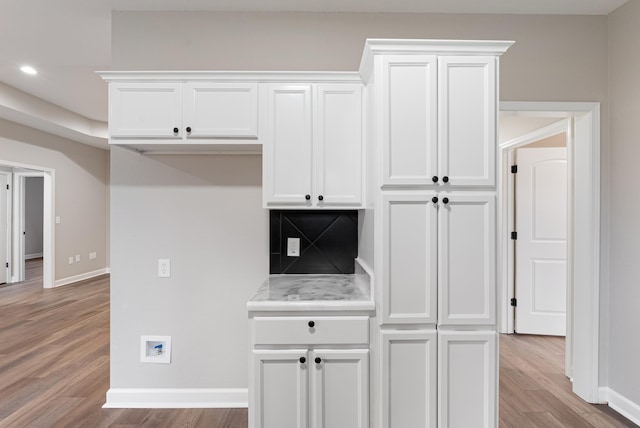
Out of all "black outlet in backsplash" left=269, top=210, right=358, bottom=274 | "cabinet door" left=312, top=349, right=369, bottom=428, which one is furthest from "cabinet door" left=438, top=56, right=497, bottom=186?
"cabinet door" left=312, top=349, right=369, bottom=428

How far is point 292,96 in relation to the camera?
214cm

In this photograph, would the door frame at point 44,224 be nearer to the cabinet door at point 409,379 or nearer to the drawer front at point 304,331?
the drawer front at point 304,331

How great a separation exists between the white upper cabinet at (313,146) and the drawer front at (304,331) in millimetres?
680

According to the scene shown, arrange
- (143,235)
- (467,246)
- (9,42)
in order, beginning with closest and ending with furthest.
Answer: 1. (467,246)
2. (143,235)
3. (9,42)

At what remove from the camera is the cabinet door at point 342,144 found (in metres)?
2.15

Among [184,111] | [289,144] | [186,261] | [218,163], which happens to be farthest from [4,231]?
[289,144]

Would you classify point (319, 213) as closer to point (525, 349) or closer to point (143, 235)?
point (143, 235)

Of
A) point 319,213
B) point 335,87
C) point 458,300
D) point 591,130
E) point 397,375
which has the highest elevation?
point 335,87

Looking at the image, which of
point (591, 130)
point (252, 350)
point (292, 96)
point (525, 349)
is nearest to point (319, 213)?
point (292, 96)

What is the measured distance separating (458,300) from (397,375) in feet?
1.65

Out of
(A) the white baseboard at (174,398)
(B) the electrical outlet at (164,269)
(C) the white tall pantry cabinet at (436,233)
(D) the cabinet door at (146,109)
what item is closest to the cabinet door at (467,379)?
(C) the white tall pantry cabinet at (436,233)

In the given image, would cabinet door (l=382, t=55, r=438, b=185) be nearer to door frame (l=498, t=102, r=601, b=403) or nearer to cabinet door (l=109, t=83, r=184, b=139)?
door frame (l=498, t=102, r=601, b=403)

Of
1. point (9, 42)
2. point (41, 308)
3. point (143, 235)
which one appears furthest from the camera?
point (41, 308)

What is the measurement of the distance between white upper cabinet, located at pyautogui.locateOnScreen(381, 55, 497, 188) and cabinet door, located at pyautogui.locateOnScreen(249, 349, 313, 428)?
1073 mm
